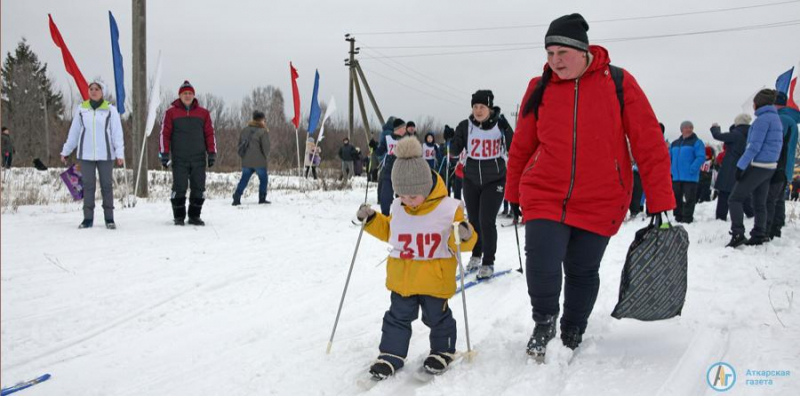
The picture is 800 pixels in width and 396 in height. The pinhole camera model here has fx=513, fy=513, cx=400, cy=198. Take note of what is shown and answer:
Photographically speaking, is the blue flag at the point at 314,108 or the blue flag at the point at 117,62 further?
the blue flag at the point at 314,108

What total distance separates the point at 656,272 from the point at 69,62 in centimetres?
943

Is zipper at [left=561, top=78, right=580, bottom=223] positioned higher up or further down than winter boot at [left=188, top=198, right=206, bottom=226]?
higher up

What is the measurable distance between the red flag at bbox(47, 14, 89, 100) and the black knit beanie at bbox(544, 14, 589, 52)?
804 cm

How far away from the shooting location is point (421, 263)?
3113 millimetres

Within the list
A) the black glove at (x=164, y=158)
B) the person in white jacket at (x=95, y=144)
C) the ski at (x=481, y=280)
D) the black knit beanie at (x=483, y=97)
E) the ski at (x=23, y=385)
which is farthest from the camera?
the black glove at (x=164, y=158)

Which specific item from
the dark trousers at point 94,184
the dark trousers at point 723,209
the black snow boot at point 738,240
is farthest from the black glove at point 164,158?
the dark trousers at point 723,209

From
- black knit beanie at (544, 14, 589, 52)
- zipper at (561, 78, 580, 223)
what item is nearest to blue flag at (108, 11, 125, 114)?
black knit beanie at (544, 14, 589, 52)

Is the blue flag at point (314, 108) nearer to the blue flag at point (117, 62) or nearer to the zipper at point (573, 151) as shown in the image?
the blue flag at point (117, 62)

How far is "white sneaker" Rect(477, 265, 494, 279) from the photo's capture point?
5102 mm

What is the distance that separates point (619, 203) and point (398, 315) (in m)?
1.46

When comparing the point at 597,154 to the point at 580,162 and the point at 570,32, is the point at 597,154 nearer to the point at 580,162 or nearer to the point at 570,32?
the point at 580,162

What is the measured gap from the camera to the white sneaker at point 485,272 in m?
5.10

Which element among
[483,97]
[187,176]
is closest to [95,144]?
[187,176]

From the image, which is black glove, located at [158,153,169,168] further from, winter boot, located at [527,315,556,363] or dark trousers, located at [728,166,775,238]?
dark trousers, located at [728,166,775,238]
